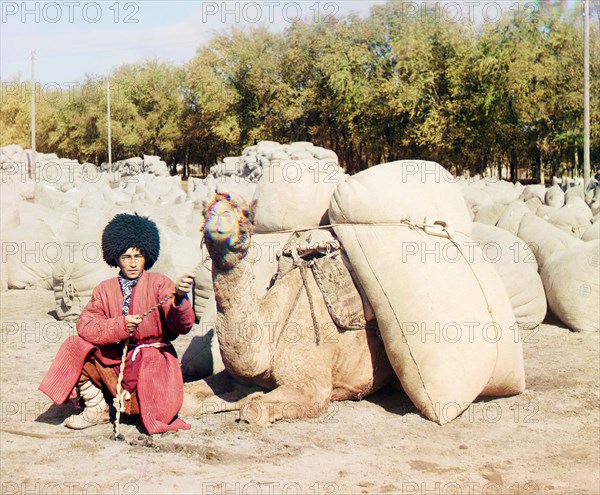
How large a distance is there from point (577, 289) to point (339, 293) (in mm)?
3234

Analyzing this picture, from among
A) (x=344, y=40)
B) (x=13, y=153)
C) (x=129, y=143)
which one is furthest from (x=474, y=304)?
(x=129, y=143)

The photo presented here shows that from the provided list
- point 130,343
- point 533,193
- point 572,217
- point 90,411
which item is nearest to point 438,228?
point 130,343

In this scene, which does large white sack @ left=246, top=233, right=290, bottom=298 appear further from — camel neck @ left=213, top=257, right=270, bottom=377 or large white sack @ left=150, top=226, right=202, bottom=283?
large white sack @ left=150, top=226, right=202, bottom=283

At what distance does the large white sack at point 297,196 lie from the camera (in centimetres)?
570

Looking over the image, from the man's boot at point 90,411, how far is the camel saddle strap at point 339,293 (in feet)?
4.73

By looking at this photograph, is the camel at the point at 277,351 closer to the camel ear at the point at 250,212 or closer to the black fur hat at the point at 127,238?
the camel ear at the point at 250,212

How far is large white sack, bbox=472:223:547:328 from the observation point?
23.5 ft

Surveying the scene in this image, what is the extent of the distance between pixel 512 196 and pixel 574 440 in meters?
10.4

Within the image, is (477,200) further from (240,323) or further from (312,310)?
(240,323)

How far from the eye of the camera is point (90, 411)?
4699mm

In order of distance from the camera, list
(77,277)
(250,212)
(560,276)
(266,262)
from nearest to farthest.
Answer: (250,212) < (266,262) < (560,276) < (77,277)

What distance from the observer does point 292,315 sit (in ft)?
16.2

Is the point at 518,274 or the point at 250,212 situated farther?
the point at 518,274

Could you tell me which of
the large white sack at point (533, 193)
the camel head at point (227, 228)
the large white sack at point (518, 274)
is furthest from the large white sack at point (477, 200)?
the camel head at point (227, 228)
